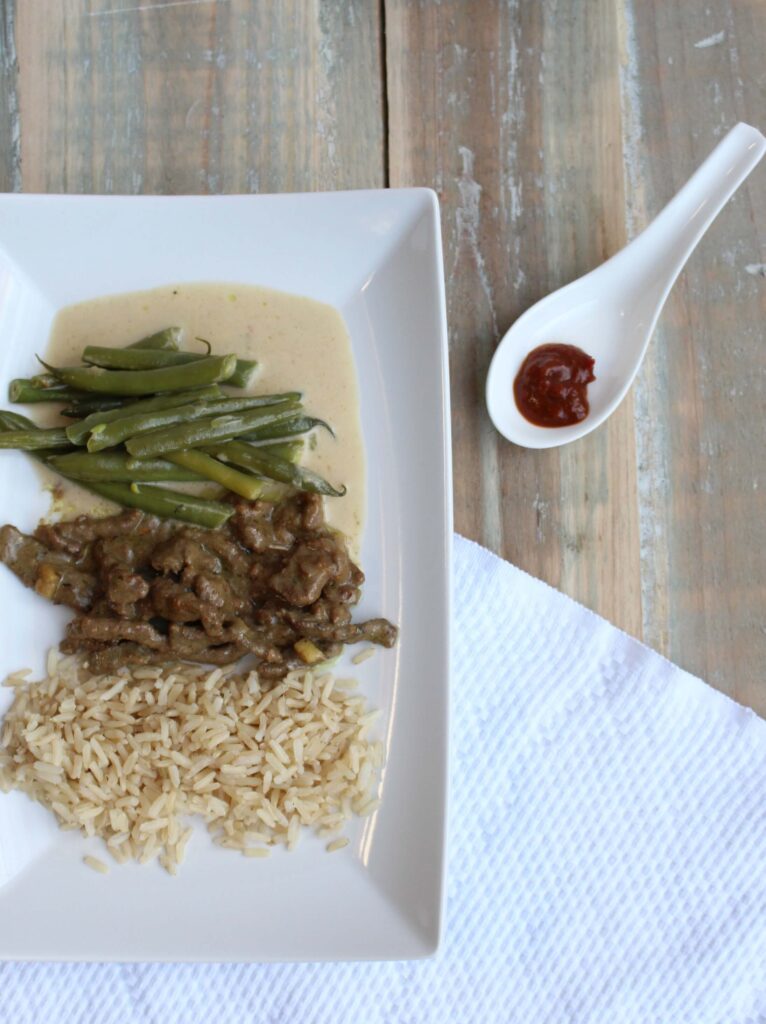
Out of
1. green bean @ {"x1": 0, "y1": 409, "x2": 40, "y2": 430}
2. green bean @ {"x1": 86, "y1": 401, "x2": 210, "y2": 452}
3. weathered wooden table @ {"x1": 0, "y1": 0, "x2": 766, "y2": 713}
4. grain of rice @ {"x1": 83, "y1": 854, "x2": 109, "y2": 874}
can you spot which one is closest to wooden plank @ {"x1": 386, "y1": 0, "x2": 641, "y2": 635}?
weathered wooden table @ {"x1": 0, "y1": 0, "x2": 766, "y2": 713}

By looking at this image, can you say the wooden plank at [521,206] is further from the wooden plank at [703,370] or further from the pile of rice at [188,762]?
the pile of rice at [188,762]

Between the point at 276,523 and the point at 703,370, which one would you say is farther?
the point at 703,370

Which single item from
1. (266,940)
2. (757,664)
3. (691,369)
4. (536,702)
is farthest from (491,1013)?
(691,369)

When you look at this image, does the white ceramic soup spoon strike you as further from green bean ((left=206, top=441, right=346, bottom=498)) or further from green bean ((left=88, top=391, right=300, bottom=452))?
green bean ((left=88, top=391, right=300, bottom=452))

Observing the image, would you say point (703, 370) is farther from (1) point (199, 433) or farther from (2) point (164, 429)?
(2) point (164, 429)

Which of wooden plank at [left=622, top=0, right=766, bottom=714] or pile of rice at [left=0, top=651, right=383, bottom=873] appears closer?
pile of rice at [left=0, top=651, right=383, bottom=873]

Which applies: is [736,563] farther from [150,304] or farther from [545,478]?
[150,304]

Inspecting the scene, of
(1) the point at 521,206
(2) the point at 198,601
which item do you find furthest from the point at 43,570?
(1) the point at 521,206
